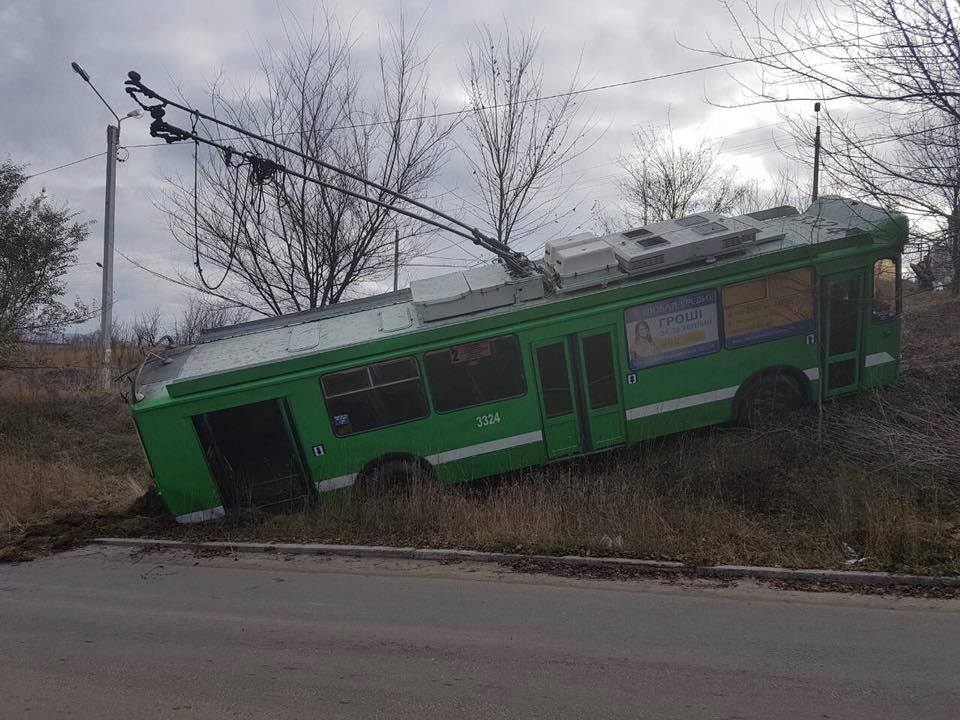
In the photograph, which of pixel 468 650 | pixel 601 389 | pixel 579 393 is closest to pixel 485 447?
pixel 579 393

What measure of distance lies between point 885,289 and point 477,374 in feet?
Result: 19.8

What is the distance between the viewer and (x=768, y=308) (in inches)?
428

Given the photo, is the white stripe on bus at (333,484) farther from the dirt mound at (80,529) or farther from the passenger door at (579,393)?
the passenger door at (579,393)

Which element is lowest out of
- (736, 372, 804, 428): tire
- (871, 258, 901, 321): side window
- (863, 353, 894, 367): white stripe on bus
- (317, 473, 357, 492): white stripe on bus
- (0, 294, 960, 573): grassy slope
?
(0, 294, 960, 573): grassy slope

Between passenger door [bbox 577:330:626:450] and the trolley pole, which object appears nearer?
passenger door [bbox 577:330:626:450]

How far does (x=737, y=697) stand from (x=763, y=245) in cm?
776

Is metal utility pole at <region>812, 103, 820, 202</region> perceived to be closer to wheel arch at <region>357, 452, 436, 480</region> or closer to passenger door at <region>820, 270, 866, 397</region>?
passenger door at <region>820, 270, 866, 397</region>

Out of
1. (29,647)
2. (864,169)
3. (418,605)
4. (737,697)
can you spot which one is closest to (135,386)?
(29,647)

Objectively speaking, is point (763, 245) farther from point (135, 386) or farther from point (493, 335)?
point (135, 386)

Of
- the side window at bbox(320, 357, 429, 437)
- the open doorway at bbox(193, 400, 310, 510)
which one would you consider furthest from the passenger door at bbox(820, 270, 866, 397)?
the open doorway at bbox(193, 400, 310, 510)

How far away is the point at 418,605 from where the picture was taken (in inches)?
268

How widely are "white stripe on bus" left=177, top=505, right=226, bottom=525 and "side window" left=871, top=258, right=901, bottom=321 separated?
9773 mm

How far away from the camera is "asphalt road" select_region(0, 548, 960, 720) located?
16.1 feet

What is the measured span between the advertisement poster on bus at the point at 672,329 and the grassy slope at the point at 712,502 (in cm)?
131
